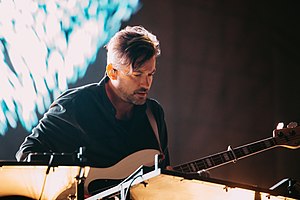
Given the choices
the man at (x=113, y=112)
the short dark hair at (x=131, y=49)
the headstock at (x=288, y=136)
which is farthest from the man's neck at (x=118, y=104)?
the headstock at (x=288, y=136)

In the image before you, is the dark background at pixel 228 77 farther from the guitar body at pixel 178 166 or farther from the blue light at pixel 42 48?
the guitar body at pixel 178 166

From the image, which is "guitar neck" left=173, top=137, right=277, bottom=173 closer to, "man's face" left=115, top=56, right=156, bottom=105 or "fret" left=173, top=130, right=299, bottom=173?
"fret" left=173, top=130, right=299, bottom=173

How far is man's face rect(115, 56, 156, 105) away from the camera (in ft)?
7.21

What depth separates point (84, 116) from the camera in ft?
7.24

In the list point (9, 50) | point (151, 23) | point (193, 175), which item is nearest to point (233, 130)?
point (151, 23)

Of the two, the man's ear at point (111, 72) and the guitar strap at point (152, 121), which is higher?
the man's ear at point (111, 72)

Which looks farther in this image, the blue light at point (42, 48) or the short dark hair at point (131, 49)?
the blue light at point (42, 48)

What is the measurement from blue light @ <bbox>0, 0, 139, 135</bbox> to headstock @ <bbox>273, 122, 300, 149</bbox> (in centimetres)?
81

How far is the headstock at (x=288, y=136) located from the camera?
7.59 feet

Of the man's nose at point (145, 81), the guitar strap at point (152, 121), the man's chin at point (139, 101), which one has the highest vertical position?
the man's nose at point (145, 81)

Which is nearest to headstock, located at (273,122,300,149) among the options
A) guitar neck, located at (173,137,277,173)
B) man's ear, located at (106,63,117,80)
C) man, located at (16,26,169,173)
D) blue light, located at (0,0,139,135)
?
guitar neck, located at (173,137,277,173)

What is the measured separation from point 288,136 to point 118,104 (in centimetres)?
66

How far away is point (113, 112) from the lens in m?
2.25

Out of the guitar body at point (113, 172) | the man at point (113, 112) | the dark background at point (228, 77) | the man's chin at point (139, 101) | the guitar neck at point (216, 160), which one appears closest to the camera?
the guitar body at point (113, 172)
